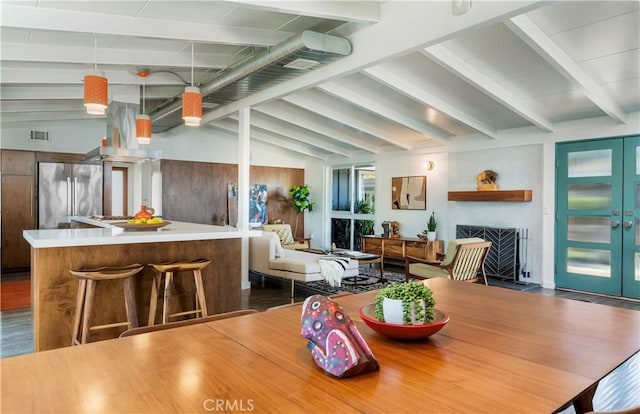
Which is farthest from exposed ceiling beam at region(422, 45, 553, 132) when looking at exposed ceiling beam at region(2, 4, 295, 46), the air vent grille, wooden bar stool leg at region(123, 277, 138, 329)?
the air vent grille

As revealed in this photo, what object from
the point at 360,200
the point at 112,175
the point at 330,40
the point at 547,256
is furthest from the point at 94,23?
the point at 360,200

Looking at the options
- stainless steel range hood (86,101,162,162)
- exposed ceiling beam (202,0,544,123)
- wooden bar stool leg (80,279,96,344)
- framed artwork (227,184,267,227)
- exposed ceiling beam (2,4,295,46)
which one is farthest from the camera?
framed artwork (227,184,267,227)

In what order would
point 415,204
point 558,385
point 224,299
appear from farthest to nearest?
point 415,204, point 224,299, point 558,385

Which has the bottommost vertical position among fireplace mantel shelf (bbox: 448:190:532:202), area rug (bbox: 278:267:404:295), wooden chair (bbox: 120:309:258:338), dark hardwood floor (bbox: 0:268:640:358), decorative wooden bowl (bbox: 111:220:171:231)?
dark hardwood floor (bbox: 0:268:640:358)

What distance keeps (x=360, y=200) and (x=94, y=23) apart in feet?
22.7

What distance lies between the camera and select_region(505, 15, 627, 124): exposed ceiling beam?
3.36m

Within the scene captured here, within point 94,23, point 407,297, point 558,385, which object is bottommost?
point 558,385

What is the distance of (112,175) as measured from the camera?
858 cm

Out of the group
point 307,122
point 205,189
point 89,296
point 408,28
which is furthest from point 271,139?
point 89,296

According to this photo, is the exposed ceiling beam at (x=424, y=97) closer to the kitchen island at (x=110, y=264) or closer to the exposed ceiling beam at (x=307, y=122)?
the kitchen island at (x=110, y=264)

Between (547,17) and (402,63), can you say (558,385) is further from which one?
(402,63)

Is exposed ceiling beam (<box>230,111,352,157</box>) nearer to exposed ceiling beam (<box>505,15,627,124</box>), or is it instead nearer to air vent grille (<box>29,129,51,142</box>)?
air vent grille (<box>29,129,51,142</box>)

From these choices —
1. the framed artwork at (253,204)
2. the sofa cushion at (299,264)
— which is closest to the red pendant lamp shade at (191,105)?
the sofa cushion at (299,264)

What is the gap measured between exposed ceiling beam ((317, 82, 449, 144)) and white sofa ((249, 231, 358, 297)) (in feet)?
6.98
